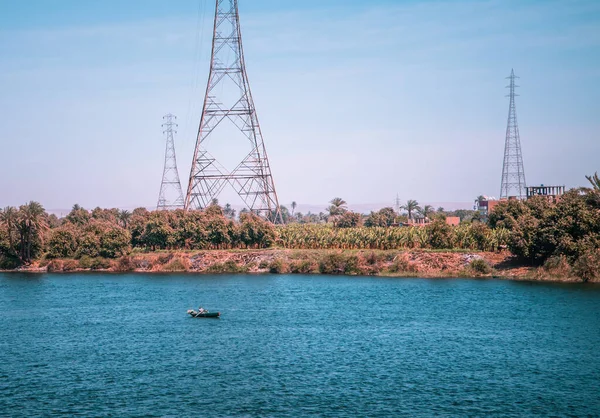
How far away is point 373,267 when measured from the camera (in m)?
87.1

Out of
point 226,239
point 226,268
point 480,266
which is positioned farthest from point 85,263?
point 480,266

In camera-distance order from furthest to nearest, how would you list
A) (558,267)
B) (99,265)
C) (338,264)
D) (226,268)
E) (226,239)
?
(226,239)
(99,265)
(226,268)
(338,264)
(558,267)

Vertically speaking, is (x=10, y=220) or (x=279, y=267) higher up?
(x=10, y=220)

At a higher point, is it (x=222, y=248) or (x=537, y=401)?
(x=222, y=248)

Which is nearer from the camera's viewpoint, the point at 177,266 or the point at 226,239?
the point at 177,266

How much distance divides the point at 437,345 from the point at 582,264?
32461mm

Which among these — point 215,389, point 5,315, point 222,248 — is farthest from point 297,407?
point 222,248

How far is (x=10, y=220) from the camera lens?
9862cm

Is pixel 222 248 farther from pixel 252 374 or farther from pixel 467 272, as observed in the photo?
pixel 252 374

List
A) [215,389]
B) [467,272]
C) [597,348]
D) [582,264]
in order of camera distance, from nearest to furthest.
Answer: [215,389]
[597,348]
[582,264]
[467,272]

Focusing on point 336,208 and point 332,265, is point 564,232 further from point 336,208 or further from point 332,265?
point 336,208

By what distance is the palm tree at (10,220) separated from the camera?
9862 centimetres

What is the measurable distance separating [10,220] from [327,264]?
154 feet

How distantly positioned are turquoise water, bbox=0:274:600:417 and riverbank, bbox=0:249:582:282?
8057 millimetres
